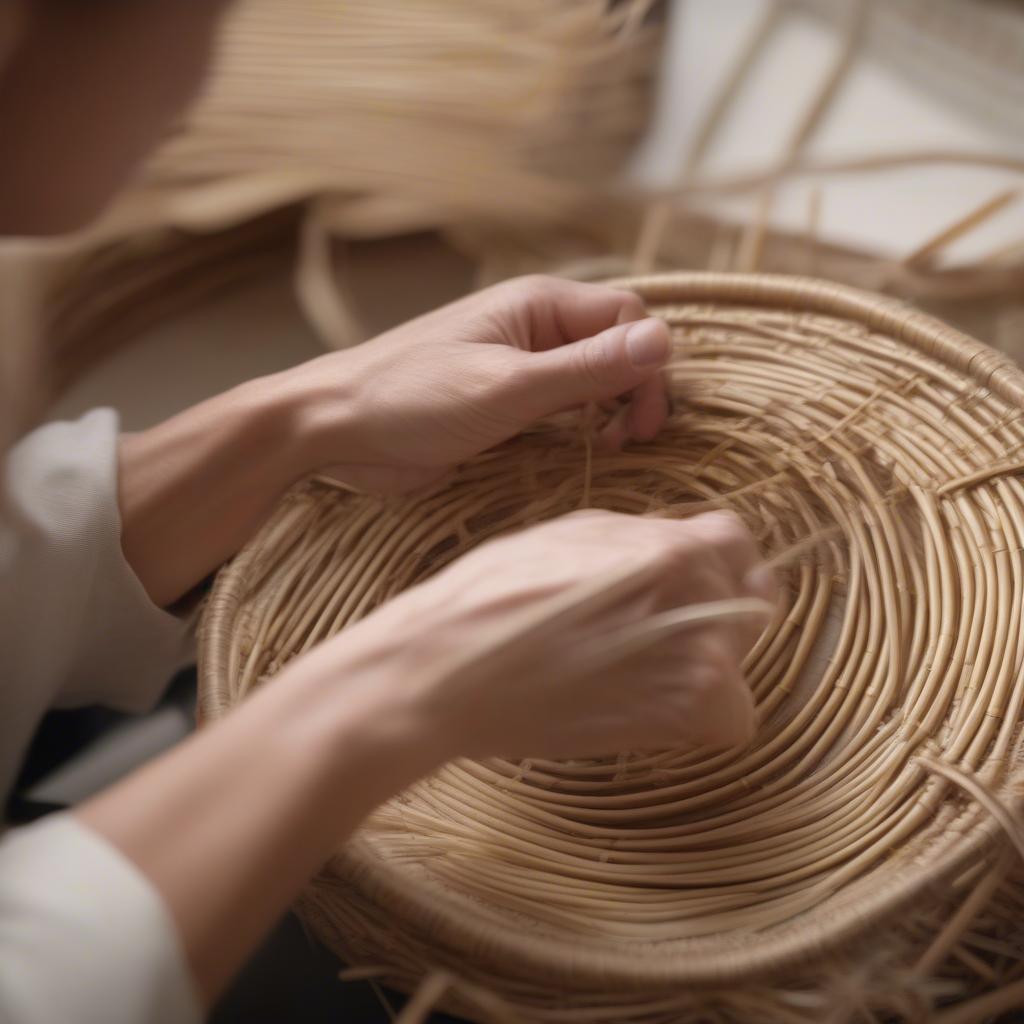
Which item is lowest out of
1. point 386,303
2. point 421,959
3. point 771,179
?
point 421,959

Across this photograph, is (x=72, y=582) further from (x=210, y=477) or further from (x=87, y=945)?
(x=87, y=945)

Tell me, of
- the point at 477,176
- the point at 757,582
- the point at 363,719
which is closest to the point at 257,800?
the point at 363,719

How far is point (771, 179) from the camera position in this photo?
112 centimetres

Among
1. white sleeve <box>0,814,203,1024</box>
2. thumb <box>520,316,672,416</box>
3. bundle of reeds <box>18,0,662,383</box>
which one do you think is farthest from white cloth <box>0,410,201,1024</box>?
bundle of reeds <box>18,0,662,383</box>

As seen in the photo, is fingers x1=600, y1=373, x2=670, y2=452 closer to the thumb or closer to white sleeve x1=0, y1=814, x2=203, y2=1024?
the thumb

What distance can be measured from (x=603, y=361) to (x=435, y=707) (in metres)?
0.27

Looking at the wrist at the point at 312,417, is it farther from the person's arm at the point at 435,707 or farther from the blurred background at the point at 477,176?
the blurred background at the point at 477,176

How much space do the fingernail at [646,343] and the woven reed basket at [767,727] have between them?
0.07 m

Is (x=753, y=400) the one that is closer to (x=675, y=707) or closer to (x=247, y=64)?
(x=675, y=707)

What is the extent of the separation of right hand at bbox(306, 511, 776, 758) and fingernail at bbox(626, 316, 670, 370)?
0.15m

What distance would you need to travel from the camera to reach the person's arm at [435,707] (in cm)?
50

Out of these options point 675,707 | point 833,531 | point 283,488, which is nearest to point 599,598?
point 675,707

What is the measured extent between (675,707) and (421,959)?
0.56 feet

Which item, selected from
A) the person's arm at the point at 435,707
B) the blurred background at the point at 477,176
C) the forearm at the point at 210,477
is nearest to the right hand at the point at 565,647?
the person's arm at the point at 435,707
